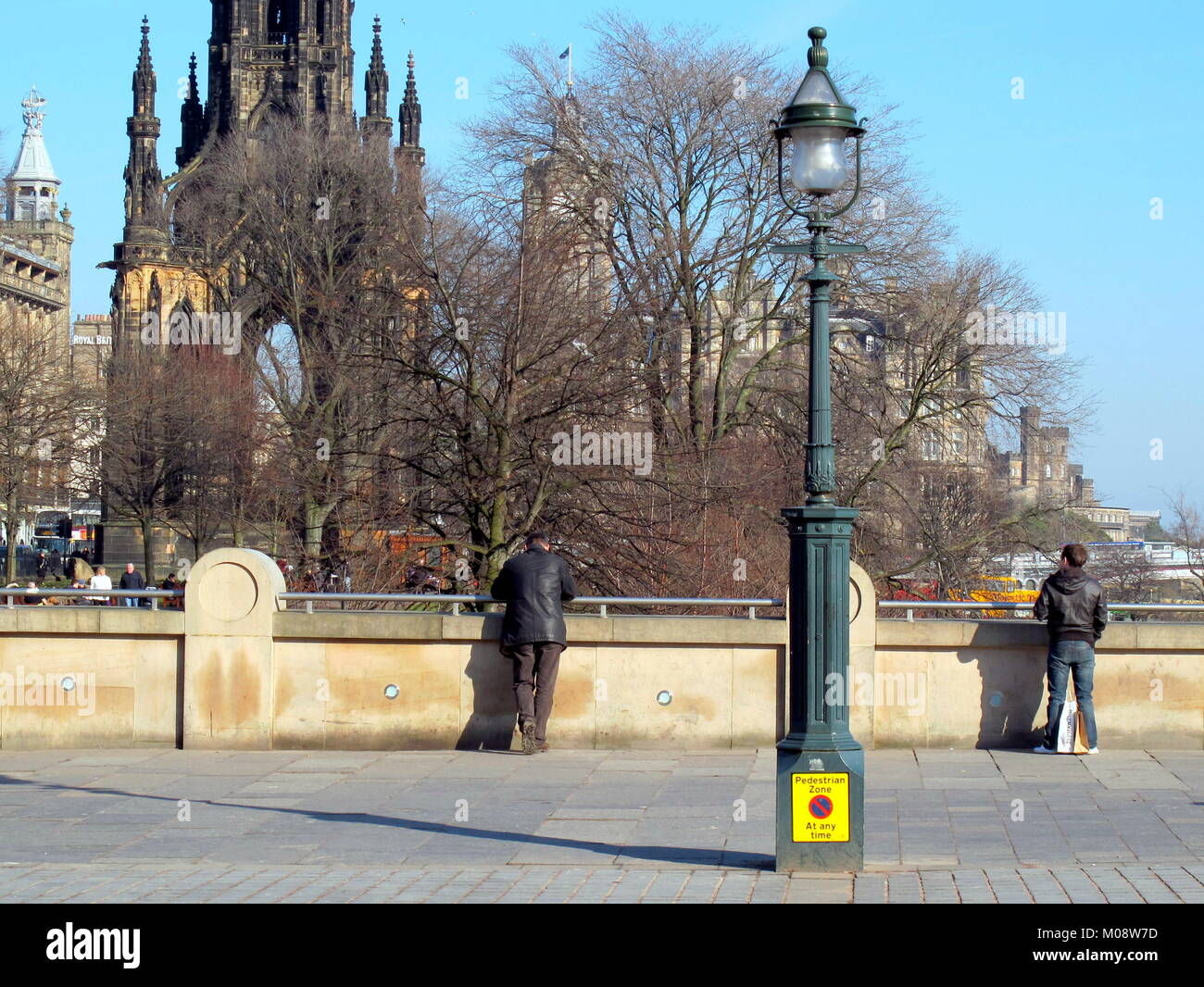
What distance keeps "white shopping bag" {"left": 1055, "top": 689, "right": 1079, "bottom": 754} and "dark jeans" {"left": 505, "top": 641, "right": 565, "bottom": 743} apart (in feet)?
12.9

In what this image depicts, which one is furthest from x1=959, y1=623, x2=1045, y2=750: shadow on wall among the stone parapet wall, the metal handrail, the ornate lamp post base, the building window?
the building window

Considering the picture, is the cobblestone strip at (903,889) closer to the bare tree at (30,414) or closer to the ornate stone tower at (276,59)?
the bare tree at (30,414)

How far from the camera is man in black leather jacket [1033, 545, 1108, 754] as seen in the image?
1193 cm

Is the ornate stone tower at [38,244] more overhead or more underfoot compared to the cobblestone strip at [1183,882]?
more overhead

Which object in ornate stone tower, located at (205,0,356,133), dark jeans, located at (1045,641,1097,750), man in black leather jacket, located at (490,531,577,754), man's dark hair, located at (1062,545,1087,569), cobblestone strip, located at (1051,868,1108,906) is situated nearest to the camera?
cobblestone strip, located at (1051,868,1108,906)

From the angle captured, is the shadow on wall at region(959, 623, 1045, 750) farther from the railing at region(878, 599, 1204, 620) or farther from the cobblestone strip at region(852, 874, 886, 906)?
the cobblestone strip at region(852, 874, 886, 906)

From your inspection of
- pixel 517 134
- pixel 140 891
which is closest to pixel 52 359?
pixel 517 134

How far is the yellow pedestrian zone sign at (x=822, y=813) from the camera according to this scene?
8102mm

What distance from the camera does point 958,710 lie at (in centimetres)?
1257

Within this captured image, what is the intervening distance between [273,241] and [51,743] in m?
33.7

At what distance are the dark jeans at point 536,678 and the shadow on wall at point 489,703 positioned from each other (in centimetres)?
42

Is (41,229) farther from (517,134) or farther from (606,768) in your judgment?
(606,768)

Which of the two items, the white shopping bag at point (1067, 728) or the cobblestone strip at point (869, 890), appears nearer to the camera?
the cobblestone strip at point (869, 890)

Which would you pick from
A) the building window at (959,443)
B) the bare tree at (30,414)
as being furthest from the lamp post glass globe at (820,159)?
the bare tree at (30,414)
